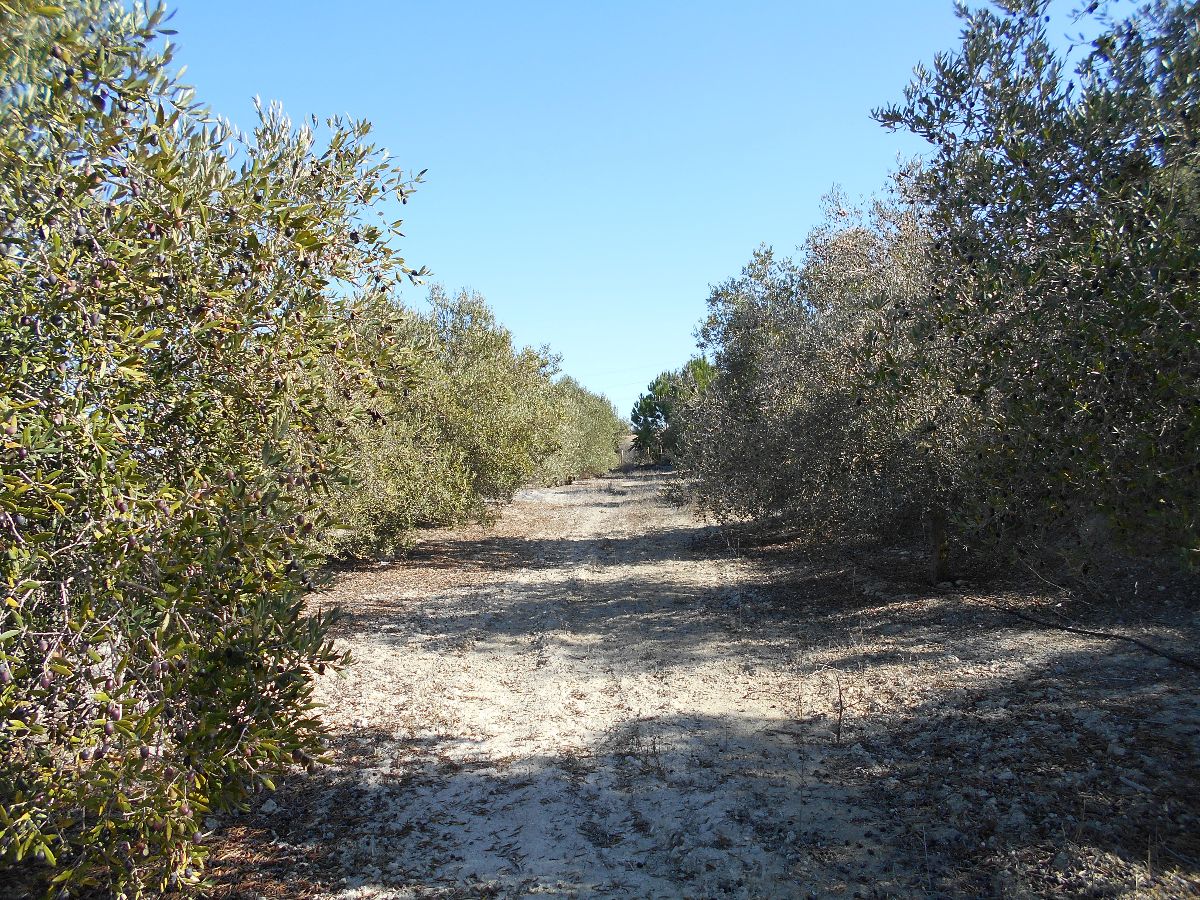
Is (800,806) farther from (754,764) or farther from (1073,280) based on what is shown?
(1073,280)

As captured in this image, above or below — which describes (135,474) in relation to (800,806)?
above

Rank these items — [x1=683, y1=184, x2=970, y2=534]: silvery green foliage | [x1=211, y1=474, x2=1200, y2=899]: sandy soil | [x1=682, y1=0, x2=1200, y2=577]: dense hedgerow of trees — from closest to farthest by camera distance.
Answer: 1. [x1=682, y1=0, x2=1200, y2=577]: dense hedgerow of trees
2. [x1=211, y1=474, x2=1200, y2=899]: sandy soil
3. [x1=683, y1=184, x2=970, y2=534]: silvery green foliage

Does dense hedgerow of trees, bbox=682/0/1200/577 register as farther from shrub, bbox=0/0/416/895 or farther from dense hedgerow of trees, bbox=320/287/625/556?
dense hedgerow of trees, bbox=320/287/625/556

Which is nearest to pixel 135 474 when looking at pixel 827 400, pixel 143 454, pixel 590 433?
pixel 143 454

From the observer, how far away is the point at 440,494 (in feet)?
54.3

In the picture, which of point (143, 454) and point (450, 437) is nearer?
point (143, 454)

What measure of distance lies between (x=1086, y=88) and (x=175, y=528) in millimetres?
5930

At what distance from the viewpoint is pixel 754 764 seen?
20.8 ft

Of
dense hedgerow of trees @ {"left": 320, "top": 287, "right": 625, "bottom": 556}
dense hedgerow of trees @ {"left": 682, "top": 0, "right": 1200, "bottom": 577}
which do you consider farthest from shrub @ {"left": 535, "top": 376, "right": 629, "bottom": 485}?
dense hedgerow of trees @ {"left": 682, "top": 0, "right": 1200, "bottom": 577}

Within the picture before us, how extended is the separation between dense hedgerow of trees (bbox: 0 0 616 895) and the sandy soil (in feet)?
5.32

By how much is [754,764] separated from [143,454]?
512 centimetres

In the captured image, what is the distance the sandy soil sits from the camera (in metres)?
Result: 4.68

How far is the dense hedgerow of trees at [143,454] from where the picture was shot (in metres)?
3.38

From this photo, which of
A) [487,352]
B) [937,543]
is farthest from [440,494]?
[937,543]
